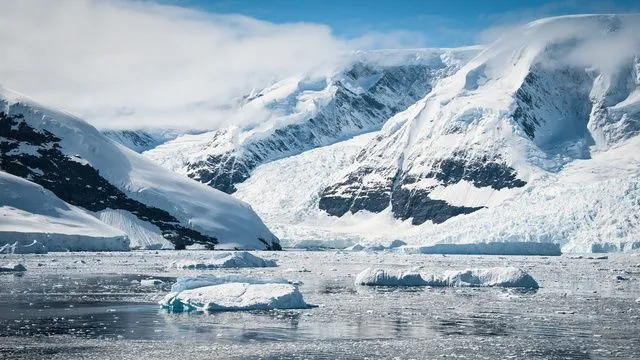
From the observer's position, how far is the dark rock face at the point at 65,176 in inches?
4840

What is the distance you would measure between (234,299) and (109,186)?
9665 cm

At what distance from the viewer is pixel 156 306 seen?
35500 millimetres

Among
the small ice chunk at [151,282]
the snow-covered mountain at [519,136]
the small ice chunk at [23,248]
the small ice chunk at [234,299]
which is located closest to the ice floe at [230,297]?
the small ice chunk at [234,299]

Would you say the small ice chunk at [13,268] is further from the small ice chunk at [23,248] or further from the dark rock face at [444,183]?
the dark rock face at [444,183]

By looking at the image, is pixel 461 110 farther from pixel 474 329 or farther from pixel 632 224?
pixel 474 329

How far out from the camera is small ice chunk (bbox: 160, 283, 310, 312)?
34125 millimetres

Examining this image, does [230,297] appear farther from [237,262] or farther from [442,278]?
[237,262]

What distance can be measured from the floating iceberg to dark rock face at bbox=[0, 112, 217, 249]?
73.9 m

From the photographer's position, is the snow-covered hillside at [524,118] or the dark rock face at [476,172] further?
the snow-covered hillside at [524,118]

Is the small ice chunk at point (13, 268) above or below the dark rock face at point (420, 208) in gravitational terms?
below

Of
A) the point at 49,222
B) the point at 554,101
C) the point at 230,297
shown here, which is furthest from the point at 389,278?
the point at 554,101

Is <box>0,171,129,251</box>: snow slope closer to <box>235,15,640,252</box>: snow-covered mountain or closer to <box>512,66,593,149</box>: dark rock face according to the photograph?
<box>235,15,640,252</box>: snow-covered mountain

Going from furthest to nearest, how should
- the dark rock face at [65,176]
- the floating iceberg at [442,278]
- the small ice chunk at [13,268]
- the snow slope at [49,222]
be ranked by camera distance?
the dark rock face at [65,176], the snow slope at [49,222], the small ice chunk at [13,268], the floating iceberg at [442,278]

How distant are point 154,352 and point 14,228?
72725mm
